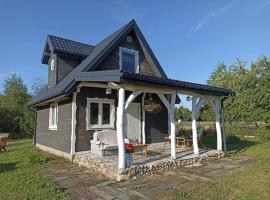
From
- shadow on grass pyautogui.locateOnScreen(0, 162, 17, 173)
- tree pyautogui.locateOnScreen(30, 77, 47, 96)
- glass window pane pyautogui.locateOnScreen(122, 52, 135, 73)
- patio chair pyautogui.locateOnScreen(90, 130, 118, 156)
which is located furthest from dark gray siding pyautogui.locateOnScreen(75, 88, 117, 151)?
tree pyautogui.locateOnScreen(30, 77, 47, 96)

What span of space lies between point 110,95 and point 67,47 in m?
4.35

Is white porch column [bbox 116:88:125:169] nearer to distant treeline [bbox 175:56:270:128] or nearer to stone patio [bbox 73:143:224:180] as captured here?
stone patio [bbox 73:143:224:180]

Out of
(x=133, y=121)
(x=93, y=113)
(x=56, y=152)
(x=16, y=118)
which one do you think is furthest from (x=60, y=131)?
(x=16, y=118)

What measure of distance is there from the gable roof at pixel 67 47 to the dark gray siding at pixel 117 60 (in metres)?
2.24

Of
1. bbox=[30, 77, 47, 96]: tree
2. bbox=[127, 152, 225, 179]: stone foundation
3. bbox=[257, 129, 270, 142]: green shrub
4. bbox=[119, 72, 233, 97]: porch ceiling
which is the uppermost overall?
bbox=[30, 77, 47, 96]: tree

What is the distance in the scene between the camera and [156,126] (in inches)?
487

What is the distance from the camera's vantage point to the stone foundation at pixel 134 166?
6625 millimetres

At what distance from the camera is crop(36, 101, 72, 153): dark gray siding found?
32.8ft

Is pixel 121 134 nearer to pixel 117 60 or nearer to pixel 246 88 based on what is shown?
pixel 117 60

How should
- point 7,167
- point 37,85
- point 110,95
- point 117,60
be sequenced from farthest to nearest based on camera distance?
point 37,85, point 117,60, point 110,95, point 7,167

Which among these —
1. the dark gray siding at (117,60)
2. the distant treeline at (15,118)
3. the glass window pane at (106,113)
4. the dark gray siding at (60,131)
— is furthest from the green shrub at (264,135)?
the distant treeline at (15,118)

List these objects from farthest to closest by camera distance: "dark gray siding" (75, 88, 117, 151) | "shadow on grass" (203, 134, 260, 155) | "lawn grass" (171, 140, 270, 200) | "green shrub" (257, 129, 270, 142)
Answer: "green shrub" (257, 129, 270, 142) → "shadow on grass" (203, 134, 260, 155) → "dark gray siding" (75, 88, 117, 151) → "lawn grass" (171, 140, 270, 200)

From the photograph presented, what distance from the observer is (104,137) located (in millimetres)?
9547

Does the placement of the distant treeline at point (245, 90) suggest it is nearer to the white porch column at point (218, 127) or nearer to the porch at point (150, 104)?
the white porch column at point (218, 127)
